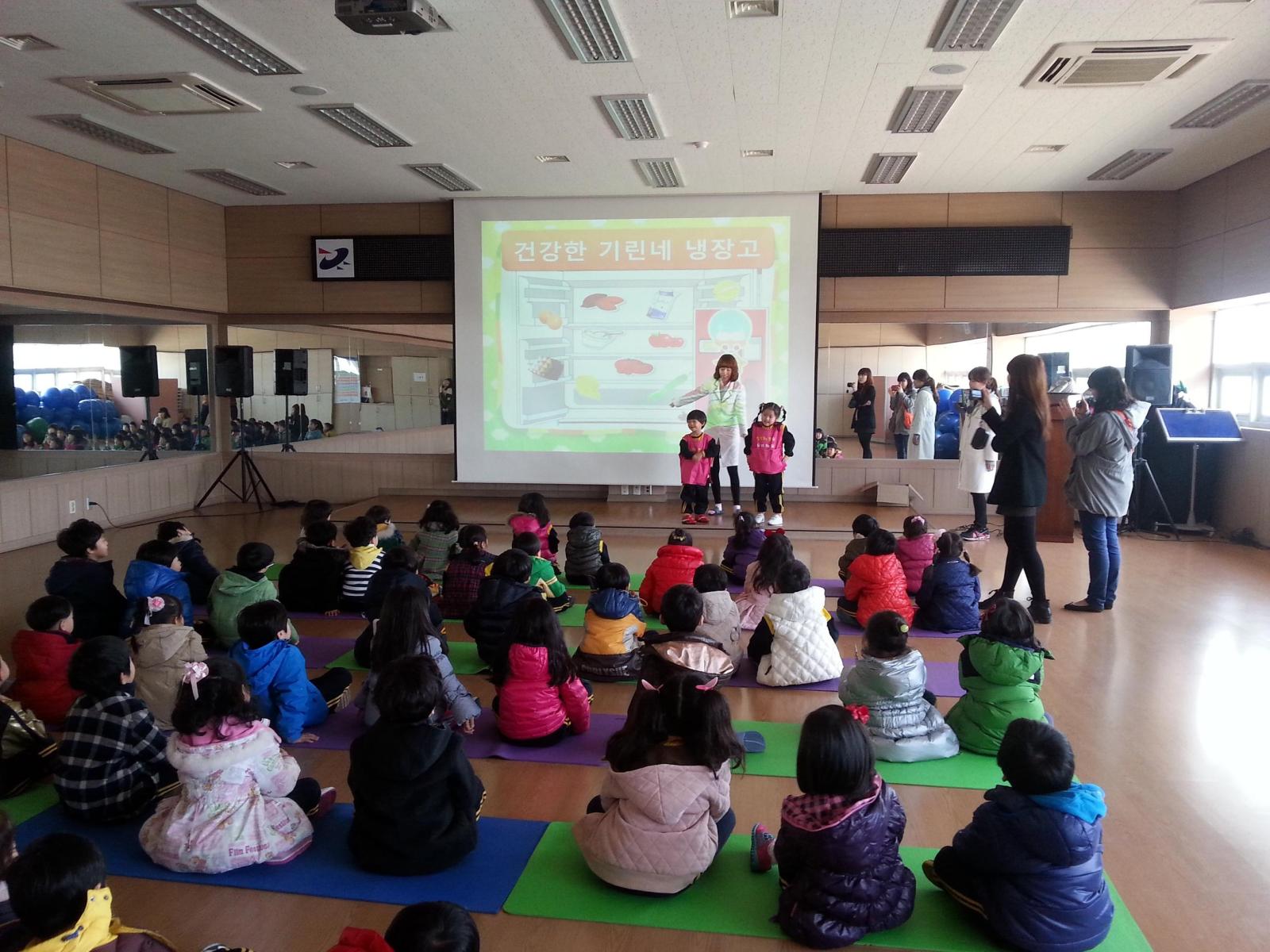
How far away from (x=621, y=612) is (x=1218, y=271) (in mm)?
7050

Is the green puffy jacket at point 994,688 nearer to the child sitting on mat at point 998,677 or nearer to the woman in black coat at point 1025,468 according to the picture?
the child sitting on mat at point 998,677

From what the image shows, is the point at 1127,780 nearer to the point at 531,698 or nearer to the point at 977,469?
the point at 531,698

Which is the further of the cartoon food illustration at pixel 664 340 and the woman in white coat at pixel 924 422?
the woman in white coat at pixel 924 422

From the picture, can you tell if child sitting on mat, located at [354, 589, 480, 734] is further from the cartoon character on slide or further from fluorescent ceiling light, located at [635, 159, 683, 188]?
fluorescent ceiling light, located at [635, 159, 683, 188]

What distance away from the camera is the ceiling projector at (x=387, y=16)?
15.4 ft

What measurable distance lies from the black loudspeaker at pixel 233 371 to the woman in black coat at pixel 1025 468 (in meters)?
8.08

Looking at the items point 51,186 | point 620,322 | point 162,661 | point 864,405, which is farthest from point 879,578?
point 51,186

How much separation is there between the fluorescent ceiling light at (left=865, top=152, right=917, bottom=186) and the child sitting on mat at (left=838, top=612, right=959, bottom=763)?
5.61m

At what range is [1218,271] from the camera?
323 inches

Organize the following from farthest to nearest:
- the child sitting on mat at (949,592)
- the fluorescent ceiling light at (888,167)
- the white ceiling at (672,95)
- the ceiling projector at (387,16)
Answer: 1. the fluorescent ceiling light at (888,167)
2. the child sitting on mat at (949,592)
3. the white ceiling at (672,95)
4. the ceiling projector at (387,16)

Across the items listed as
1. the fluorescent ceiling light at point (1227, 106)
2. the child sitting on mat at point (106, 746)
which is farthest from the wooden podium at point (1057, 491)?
the child sitting on mat at point (106, 746)

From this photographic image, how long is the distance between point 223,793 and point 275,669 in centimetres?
100

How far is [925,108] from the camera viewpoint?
21.3 ft

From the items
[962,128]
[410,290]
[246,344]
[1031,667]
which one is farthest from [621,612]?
[246,344]
